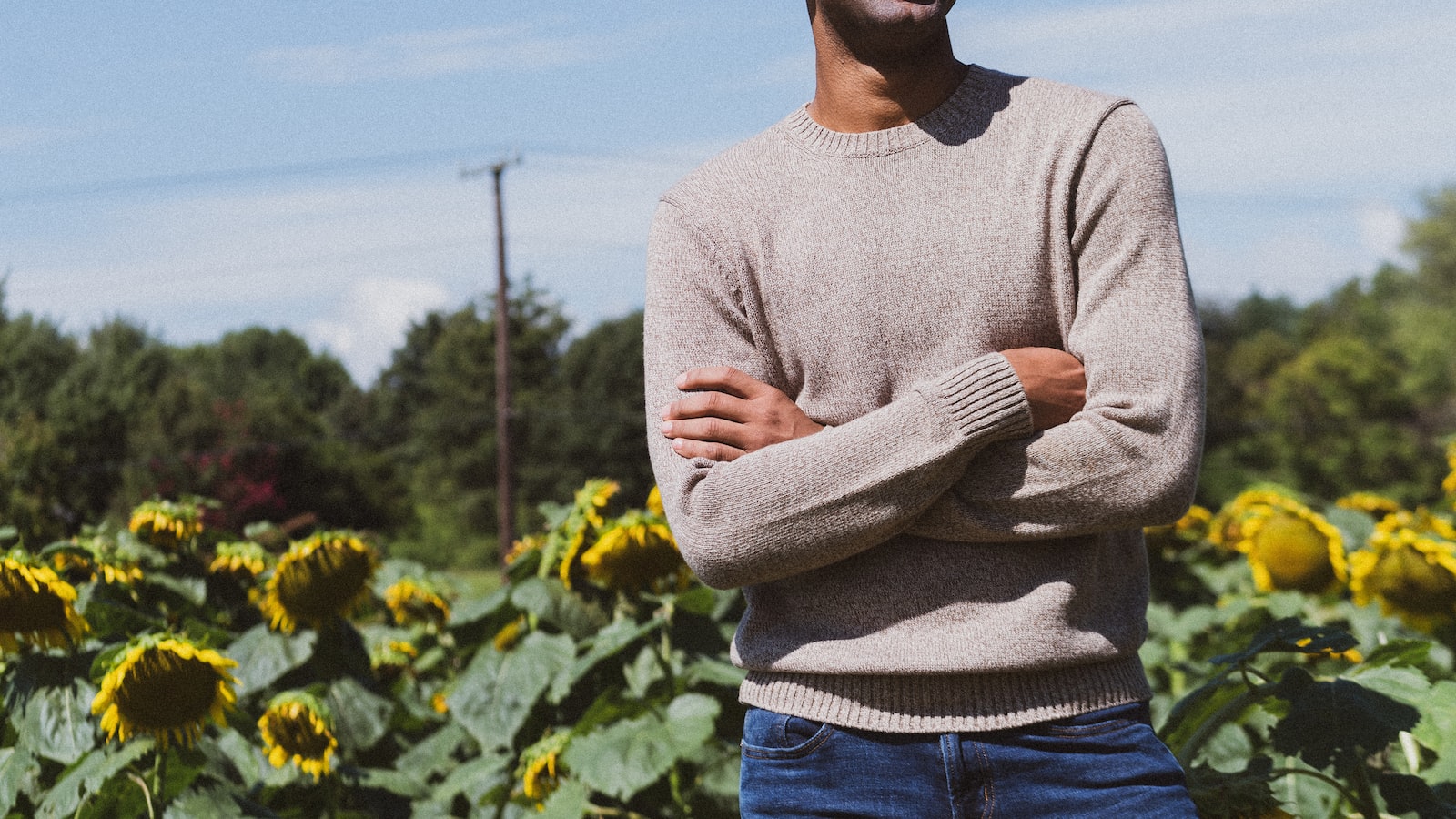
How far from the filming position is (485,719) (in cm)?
303

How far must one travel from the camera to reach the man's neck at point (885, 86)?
5.86 ft

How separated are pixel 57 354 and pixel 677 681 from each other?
61.0ft

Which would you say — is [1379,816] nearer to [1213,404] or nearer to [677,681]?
[677,681]

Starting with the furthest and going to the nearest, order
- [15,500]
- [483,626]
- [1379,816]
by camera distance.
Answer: [15,500] → [483,626] → [1379,816]

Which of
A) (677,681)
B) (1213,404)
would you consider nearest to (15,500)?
(677,681)


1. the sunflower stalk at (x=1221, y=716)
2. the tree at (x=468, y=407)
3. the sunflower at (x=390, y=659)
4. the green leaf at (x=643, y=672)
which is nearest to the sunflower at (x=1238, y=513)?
the green leaf at (x=643, y=672)

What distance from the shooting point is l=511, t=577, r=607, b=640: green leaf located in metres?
3.18

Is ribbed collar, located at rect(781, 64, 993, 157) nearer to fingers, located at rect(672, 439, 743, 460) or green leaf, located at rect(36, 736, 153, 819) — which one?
fingers, located at rect(672, 439, 743, 460)

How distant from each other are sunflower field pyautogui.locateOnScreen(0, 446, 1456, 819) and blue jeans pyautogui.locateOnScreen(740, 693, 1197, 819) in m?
0.30

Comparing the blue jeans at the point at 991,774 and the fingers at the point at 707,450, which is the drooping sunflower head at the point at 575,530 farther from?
the blue jeans at the point at 991,774

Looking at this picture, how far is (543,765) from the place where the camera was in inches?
113

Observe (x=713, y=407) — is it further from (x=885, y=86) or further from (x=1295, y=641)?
(x=1295, y=641)

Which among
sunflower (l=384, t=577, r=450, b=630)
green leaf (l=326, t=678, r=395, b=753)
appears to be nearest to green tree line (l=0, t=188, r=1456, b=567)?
sunflower (l=384, t=577, r=450, b=630)

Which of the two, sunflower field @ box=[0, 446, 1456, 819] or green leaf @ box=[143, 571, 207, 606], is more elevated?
green leaf @ box=[143, 571, 207, 606]
